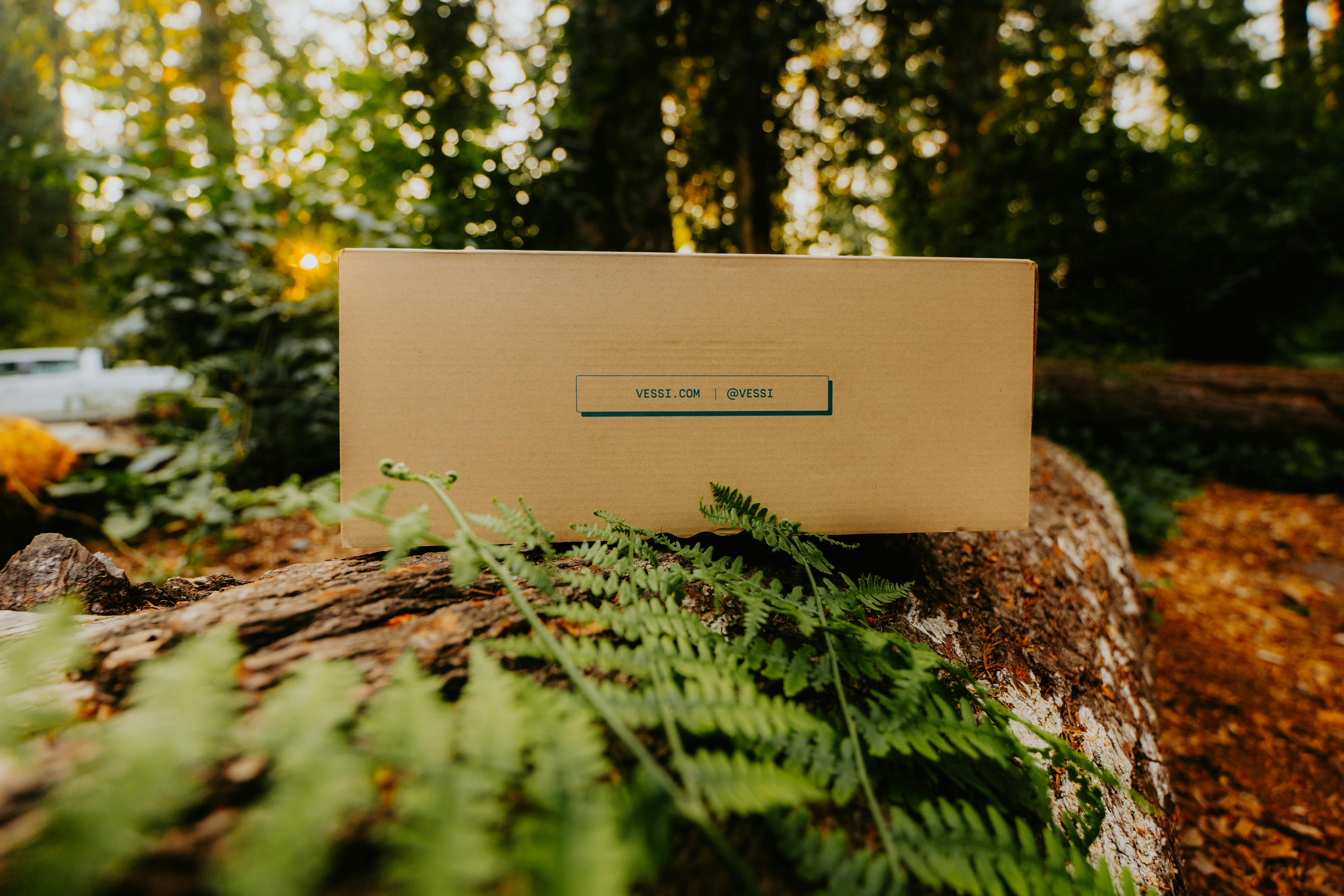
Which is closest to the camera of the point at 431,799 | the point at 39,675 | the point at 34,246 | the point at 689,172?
the point at 431,799

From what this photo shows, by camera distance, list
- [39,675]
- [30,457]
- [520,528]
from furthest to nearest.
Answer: [30,457], [520,528], [39,675]

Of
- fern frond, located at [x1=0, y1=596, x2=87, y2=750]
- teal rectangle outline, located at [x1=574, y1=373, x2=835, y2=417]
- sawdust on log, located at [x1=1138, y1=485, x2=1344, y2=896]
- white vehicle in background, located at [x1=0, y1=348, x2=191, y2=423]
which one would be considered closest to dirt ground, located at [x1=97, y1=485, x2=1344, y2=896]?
sawdust on log, located at [x1=1138, y1=485, x2=1344, y2=896]

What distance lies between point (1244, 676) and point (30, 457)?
4889 mm

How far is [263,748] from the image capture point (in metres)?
0.40

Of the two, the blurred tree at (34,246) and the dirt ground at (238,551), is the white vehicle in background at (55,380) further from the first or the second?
the dirt ground at (238,551)

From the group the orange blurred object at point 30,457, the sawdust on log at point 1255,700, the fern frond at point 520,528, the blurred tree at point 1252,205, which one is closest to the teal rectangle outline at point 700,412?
the fern frond at point 520,528

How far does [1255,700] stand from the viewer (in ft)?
5.85

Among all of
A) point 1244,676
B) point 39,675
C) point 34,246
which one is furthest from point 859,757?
point 34,246

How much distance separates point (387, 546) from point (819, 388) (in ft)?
3.06

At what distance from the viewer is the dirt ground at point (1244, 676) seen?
1268 millimetres

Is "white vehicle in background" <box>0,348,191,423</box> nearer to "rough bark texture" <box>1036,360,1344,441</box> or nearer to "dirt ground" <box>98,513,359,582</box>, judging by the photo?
"dirt ground" <box>98,513,359,582</box>

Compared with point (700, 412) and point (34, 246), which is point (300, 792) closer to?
point (700, 412)

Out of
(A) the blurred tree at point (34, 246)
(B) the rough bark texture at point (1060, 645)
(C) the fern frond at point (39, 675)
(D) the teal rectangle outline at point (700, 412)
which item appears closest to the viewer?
(C) the fern frond at point (39, 675)

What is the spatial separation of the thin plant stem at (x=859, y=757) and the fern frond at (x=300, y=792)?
44cm
